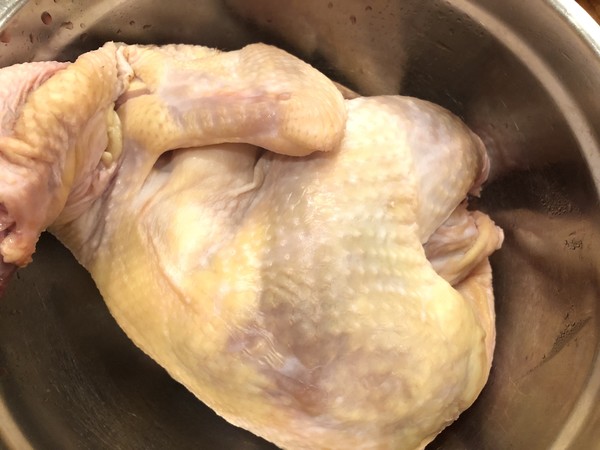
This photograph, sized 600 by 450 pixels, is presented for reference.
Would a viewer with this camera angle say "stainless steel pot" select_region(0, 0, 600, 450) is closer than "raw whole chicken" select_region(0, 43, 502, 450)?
No

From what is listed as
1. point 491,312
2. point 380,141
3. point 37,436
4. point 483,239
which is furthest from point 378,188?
point 37,436

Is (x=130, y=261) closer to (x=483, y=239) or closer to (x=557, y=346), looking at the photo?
(x=483, y=239)

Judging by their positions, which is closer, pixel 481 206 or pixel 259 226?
pixel 259 226

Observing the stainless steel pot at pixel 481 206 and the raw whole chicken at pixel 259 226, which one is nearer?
the raw whole chicken at pixel 259 226
